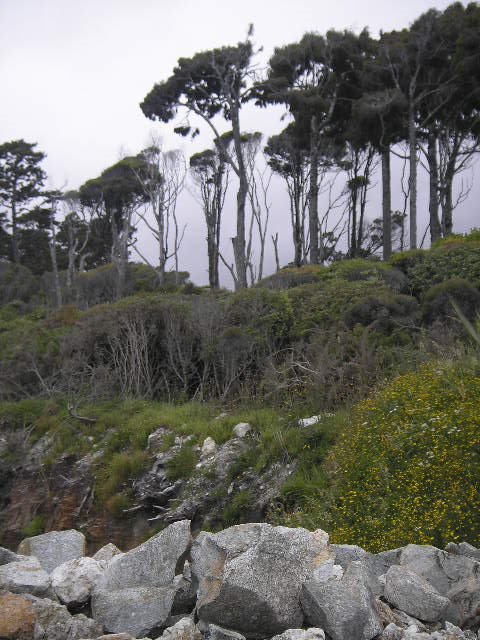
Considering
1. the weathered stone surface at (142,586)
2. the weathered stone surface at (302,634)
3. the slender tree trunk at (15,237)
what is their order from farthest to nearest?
the slender tree trunk at (15,237)
the weathered stone surface at (142,586)
the weathered stone surface at (302,634)

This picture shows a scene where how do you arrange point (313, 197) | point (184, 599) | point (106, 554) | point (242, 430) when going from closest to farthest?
point (184, 599)
point (106, 554)
point (242, 430)
point (313, 197)

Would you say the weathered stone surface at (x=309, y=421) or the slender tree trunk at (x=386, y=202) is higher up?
the slender tree trunk at (x=386, y=202)

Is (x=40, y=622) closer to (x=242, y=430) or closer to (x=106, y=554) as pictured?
(x=106, y=554)

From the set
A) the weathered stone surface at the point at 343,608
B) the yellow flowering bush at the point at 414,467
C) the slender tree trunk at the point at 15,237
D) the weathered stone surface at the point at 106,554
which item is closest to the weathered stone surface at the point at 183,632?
the weathered stone surface at the point at 343,608

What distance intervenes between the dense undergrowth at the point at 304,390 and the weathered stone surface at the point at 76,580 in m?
1.96

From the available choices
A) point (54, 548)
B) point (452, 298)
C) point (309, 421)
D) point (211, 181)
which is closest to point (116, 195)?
point (211, 181)

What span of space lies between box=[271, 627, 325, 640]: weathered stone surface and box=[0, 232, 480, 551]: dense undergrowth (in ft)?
5.61

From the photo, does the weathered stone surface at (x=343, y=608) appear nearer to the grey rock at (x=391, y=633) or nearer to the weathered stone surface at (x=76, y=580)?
the grey rock at (x=391, y=633)

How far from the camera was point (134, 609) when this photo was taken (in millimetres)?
3443

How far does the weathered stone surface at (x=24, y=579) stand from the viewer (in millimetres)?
3666

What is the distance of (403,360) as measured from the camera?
809 cm

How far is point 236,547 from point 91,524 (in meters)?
5.67

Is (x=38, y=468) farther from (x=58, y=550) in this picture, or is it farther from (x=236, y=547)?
(x=236, y=547)

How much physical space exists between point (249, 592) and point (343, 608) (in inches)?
18.5
